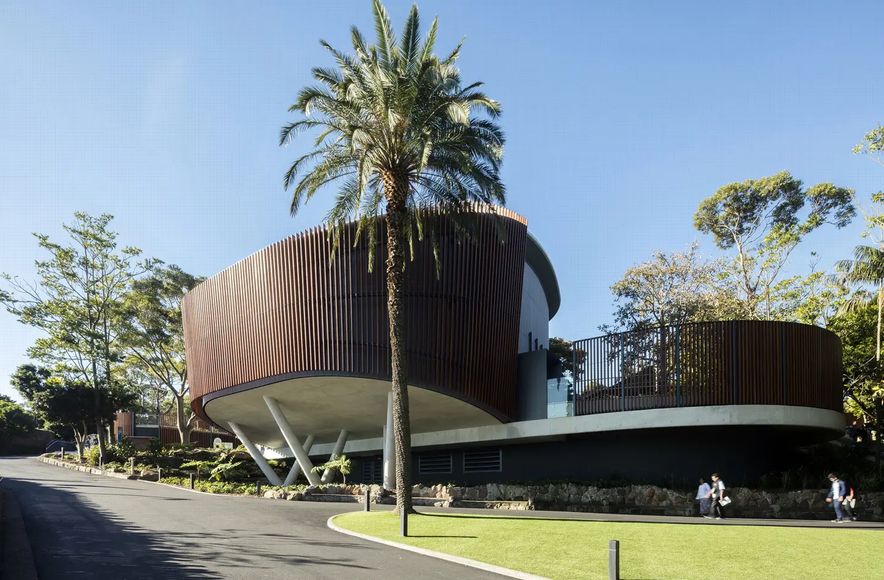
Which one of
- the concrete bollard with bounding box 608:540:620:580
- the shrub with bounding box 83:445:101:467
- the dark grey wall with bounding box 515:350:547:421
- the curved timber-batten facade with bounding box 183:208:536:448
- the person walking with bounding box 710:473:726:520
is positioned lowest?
the shrub with bounding box 83:445:101:467

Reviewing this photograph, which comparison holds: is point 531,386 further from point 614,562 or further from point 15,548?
point 15,548

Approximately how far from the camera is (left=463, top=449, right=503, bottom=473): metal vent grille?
31.6 m

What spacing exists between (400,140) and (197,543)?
39.4ft

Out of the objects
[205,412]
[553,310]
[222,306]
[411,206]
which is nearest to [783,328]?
[411,206]

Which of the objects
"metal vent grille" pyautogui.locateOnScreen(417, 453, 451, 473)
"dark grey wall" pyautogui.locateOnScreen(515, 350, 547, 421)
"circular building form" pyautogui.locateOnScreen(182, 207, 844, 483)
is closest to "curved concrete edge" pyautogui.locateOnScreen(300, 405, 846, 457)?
"circular building form" pyautogui.locateOnScreen(182, 207, 844, 483)

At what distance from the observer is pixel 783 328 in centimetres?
2547

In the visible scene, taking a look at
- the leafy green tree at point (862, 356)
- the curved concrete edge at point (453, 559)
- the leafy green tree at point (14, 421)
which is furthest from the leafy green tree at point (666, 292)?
the leafy green tree at point (14, 421)

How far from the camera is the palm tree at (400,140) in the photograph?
19969mm

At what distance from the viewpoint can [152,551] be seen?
13039 millimetres

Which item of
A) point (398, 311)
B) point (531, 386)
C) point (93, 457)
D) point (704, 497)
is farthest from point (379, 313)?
point (93, 457)

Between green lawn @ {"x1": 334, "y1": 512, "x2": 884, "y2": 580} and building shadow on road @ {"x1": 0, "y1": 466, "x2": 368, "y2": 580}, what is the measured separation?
→ 2529 mm

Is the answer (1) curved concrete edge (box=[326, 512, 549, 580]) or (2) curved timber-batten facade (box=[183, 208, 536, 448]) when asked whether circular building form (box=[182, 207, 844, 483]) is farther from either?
(1) curved concrete edge (box=[326, 512, 549, 580])

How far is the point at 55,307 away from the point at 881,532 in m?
46.2

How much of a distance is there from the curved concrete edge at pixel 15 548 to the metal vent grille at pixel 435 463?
1878 centimetres
